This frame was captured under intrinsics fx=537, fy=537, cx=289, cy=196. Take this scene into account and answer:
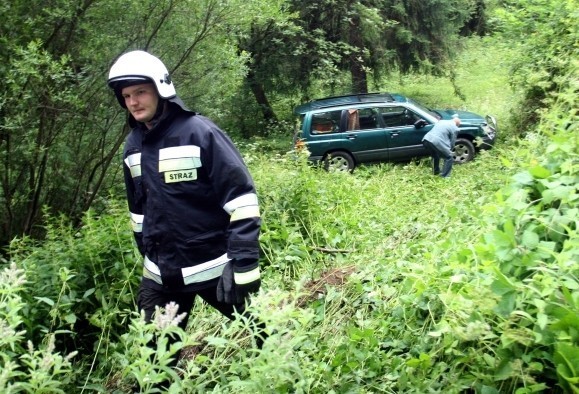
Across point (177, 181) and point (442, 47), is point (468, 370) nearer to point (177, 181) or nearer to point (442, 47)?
point (177, 181)

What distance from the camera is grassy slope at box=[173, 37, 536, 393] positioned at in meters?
2.21

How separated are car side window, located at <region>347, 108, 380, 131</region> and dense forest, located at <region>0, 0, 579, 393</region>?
1338mm

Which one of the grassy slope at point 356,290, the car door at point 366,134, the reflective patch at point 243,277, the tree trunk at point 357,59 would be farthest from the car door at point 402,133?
the reflective patch at point 243,277

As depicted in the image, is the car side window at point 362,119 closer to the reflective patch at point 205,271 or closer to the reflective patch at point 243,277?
the reflective patch at point 205,271

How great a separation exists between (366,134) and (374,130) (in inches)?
8.4

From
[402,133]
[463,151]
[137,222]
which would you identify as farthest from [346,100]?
[137,222]

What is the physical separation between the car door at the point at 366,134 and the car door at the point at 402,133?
15 centimetres

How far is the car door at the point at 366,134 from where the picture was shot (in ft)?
41.6

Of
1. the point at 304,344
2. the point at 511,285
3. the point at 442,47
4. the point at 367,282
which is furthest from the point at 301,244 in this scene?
the point at 442,47

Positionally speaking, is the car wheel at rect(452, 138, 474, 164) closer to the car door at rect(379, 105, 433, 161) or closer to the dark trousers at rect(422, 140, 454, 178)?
the car door at rect(379, 105, 433, 161)

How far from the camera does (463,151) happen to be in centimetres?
1228

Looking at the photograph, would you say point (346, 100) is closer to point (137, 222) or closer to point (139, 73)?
point (137, 222)

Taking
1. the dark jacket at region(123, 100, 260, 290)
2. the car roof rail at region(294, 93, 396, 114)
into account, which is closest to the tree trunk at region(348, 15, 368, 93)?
the car roof rail at region(294, 93, 396, 114)

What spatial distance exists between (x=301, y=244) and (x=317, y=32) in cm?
1180
